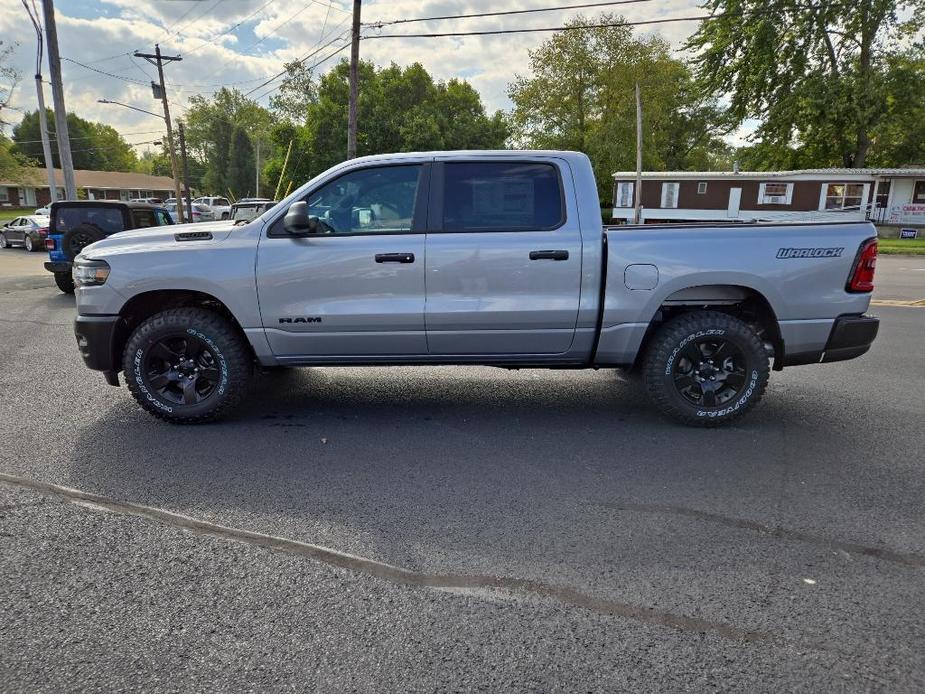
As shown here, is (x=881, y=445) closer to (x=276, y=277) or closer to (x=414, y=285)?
(x=414, y=285)

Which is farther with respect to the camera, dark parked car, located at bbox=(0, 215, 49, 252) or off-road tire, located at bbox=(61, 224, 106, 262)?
dark parked car, located at bbox=(0, 215, 49, 252)

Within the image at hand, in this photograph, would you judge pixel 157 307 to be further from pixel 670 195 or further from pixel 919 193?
pixel 919 193

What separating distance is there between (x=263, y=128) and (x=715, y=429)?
94312mm

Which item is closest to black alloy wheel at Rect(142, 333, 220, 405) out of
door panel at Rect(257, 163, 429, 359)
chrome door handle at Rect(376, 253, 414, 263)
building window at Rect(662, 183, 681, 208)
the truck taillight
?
door panel at Rect(257, 163, 429, 359)

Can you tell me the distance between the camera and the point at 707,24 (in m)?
35.3

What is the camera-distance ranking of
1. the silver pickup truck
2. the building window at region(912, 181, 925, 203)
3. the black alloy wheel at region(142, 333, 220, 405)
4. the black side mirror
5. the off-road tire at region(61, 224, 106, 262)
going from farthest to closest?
the building window at region(912, 181, 925, 203) < the off-road tire at region(61, 224, 106, 262) < the black alloy wheel at region(142, 333, 220, 405) < the silver pickup truck < the black side mirror

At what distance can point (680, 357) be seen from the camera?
15.3 feet

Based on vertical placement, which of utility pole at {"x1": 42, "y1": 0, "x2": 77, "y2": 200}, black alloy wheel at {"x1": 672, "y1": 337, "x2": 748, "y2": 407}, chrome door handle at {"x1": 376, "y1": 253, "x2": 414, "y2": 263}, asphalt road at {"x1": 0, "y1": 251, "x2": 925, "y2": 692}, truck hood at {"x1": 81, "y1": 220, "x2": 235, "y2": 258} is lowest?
asphalt road at {"x1": 0, "y1": 251, "x2": 925, "y2": 692}

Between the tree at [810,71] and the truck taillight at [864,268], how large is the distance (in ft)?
112

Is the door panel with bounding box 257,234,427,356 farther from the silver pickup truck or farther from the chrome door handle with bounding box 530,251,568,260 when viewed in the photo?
the chrome door handle with bounding box 530,251,568,260

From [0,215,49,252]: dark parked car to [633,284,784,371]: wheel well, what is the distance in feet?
87.7

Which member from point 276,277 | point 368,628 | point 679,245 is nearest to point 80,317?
point 276,277

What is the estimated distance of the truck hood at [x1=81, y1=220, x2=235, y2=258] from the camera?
4.62 metres

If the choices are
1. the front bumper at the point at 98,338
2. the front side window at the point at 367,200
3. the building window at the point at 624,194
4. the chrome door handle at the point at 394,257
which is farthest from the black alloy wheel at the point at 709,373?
the building window at the point at 624,194
